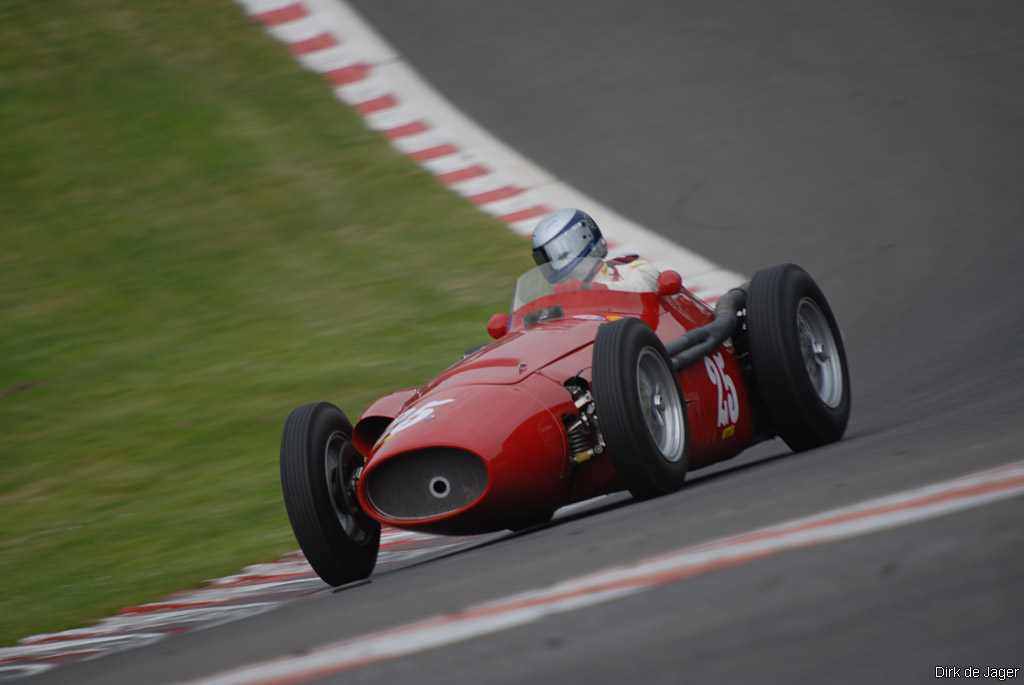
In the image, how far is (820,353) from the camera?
6.29 meters

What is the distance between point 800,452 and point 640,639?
3.52 m

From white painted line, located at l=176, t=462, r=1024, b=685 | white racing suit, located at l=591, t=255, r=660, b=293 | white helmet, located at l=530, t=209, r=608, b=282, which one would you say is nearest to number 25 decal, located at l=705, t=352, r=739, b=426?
white racing suit, located at l=591, t=255, r=660, b=293

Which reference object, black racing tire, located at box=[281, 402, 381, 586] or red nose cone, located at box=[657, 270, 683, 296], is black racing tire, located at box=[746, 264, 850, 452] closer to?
red nose cone, located at box=[657, 270, 683, 296]

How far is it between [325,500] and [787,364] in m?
2.03

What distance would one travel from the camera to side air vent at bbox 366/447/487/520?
4836 mm

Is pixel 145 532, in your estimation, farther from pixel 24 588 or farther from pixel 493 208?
pixel 493 208

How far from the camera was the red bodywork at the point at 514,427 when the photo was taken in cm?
480

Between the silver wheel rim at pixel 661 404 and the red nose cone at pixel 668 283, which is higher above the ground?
the red nose cone at pixel 668 283

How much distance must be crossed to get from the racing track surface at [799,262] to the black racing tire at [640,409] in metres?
0.14

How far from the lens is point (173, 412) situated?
9398 mm

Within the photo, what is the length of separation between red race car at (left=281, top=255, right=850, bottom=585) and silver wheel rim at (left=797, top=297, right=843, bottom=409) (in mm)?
56

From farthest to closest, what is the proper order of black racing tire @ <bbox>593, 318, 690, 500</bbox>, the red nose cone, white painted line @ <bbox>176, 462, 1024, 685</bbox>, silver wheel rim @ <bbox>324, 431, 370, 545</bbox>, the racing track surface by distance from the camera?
the red nose cone < silver wheel rim @ <bbox>324, 431, 370, 545</bbox> < black racing tire @ <bbox>593, 318, 690, 500</bbox> < white painted line @ <bbox>176, 462, 1024, 685</bbox> < the racing track surface

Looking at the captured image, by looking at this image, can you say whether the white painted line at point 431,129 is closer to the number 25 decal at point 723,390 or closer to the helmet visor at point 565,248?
the helmet visor at point 565,248

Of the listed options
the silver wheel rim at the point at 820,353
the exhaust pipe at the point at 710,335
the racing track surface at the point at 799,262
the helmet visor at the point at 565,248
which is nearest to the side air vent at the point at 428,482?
the racing track surface at the point at 799,262
